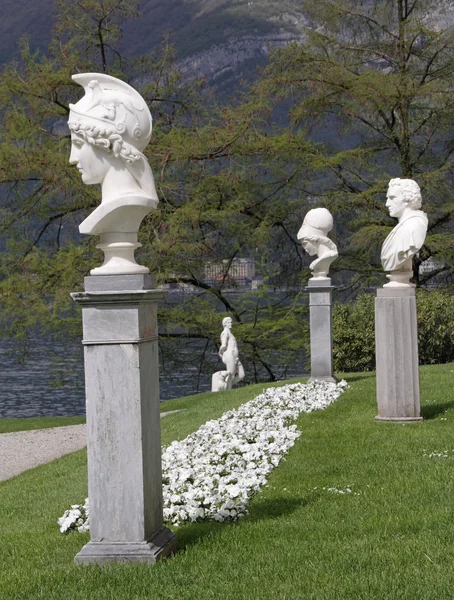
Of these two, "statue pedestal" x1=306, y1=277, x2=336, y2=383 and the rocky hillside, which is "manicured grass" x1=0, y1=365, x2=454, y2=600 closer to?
"statue pedestal" x1=306, y1=277, x2=336, y2=383

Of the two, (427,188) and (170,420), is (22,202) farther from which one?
(170,420)

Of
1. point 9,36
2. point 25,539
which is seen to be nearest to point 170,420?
point 25,539

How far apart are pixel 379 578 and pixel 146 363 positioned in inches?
68.0

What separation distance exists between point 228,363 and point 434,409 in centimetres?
793

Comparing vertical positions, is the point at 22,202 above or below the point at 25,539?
above

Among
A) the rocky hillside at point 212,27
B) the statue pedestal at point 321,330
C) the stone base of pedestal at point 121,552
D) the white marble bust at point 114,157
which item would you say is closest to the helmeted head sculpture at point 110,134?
the white marble bust at point 114,157

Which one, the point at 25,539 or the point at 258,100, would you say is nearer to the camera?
the point at 25,539

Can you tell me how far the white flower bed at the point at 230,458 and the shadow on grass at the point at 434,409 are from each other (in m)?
1.47

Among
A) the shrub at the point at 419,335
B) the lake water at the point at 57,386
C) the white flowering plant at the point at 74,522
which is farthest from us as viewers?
the lake water at the point at 57,386

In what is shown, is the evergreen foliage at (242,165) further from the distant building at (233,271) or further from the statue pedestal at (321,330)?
the statue pedestal at (321,330)

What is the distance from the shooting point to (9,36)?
234 feet

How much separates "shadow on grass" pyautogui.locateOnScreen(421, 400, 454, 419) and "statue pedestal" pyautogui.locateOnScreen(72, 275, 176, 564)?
5669 mm

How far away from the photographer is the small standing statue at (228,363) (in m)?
18.0

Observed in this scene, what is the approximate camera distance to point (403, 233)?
31.9 ft
